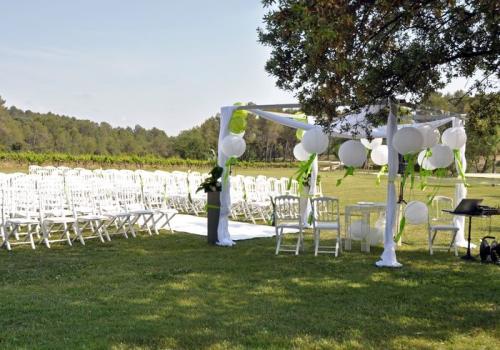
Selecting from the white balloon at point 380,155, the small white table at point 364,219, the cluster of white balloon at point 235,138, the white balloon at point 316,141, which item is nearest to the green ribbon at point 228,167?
the cluster of white balloon at point 235,138

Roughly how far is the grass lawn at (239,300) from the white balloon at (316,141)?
1.77 meters

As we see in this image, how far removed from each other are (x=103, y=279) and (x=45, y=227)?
3.12m

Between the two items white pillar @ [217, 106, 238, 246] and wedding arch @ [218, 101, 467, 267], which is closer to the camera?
wedding arch @ [218, 101, 467, 267]

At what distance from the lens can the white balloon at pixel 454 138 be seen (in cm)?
984

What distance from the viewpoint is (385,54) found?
227 inches

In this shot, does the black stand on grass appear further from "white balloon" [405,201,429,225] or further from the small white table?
"white balloon" [405,201,429,225]

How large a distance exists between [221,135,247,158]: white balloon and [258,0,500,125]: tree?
4.47m

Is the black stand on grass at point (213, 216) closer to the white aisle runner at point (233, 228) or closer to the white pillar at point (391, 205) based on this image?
the white aisle runner at point (233, 228)

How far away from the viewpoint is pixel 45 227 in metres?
9.95

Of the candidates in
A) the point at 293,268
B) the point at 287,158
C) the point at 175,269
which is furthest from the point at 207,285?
the point at 287,158

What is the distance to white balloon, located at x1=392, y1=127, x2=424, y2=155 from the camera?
762cm

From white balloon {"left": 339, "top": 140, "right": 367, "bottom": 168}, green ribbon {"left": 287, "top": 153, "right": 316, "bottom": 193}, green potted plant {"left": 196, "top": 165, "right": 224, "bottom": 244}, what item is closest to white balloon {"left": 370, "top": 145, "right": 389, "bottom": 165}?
green ribbon {"left": 287, "top": 153, "right": 316, "bottom": 193}

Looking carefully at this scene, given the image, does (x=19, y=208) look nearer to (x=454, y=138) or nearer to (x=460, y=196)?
(x=454, y=138)

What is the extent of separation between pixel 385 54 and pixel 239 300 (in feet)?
9.97
